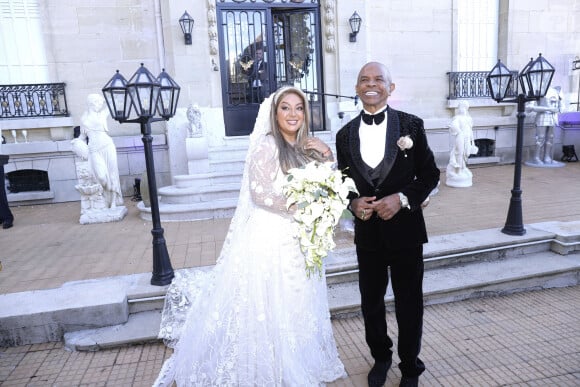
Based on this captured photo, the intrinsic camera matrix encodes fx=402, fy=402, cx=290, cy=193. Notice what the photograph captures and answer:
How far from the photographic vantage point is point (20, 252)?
19.9 ft

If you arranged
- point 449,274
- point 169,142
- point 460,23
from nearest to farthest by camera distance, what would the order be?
point 449,274 → point 169,142 → point 460,23

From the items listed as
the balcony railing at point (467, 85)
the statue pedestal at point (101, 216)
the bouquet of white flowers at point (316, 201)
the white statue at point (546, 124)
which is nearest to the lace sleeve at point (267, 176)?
the bouquet of white flowers at point (316, 201)

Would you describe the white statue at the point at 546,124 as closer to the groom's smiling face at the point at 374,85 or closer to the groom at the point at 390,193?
the groom at the point at 390,193

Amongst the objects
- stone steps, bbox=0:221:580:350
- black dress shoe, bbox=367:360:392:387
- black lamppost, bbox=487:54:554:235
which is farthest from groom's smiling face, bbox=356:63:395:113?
black lamppost, bbox=487:54:554:235

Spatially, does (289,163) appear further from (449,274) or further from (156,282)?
(449,274)

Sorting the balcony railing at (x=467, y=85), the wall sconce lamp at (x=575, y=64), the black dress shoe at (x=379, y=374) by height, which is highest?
the wall sconce lamp at (x=575, y=64)

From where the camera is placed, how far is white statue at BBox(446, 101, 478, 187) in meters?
9.21

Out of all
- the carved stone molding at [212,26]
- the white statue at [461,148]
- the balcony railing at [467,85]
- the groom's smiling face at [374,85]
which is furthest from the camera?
the balcony railing at [467,85]

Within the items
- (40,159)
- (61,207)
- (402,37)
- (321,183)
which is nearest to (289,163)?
(321,183)

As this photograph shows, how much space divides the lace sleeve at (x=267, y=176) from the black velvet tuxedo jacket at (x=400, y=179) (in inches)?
18.7

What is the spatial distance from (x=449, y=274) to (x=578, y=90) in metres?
11.4

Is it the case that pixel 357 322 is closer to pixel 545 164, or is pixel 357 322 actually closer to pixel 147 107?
pixel 147 107

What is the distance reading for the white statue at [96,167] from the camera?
7598 millimetres

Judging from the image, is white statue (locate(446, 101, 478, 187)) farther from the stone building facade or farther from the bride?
the bride
